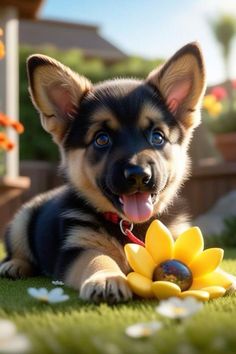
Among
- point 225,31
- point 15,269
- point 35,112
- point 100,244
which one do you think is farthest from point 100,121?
point 225,31

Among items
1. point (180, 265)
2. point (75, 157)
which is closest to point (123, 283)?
point (180, 265)

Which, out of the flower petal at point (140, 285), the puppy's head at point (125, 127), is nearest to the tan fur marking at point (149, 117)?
the puppy's head at point (125, 127)

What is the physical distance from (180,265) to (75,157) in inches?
39.7

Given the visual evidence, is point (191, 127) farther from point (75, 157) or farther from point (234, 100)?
point (234, 100)

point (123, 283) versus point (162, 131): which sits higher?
point (162, 131)

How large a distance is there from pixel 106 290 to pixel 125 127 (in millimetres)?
917

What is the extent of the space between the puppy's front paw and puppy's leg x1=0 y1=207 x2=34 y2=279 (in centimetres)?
127

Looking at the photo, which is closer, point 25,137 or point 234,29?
point 25,137

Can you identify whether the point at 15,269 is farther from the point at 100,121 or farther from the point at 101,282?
the point at 101,282

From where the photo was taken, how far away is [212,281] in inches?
102

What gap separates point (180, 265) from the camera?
2545mm

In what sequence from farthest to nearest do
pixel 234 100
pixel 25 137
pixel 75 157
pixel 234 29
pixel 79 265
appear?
pixel 234 29 < pixel 234 100 < pixel 25 137 < pixel 75 157 < pixel 79 265

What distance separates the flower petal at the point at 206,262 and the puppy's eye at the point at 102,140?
76 centimetres

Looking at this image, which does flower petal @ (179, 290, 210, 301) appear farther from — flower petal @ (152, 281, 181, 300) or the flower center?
the flower center
